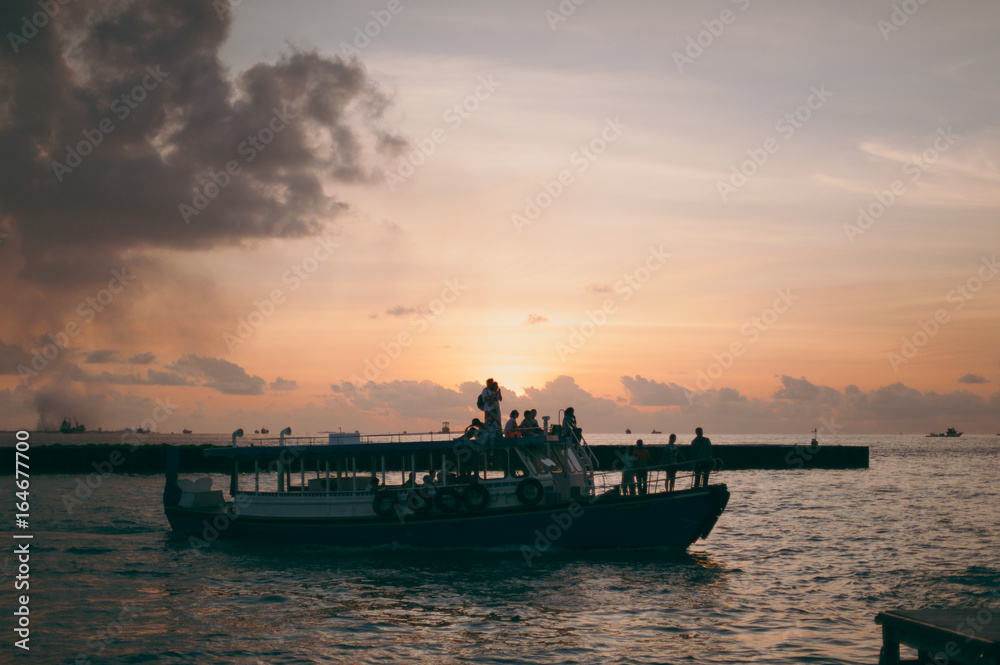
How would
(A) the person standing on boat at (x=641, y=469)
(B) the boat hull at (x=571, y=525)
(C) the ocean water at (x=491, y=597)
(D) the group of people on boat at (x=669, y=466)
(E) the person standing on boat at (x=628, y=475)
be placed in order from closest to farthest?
(C) the ocean water at (x=491, y=597), (B) the boat hull at (x=571, y=525), (D) the group of people on boat at (x=669, y=466), (E) the person standing on boat at (x=628, y=475), (A) the person standing on boat at (x=641, y=469)

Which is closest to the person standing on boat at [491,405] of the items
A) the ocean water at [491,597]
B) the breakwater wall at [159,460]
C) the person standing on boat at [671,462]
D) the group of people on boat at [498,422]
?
the group of people on boat at [498,422]

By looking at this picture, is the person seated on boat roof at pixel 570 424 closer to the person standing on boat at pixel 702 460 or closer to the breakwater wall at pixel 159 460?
the person standing on boat at pixel 702 460

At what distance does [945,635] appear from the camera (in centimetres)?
935

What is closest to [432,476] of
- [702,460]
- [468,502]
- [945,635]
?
[468,502]

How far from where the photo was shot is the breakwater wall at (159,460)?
245 feet

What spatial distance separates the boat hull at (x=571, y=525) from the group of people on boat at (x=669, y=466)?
2.46 ft

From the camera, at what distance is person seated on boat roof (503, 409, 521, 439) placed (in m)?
24.8

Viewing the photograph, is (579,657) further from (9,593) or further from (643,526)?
(9,593)

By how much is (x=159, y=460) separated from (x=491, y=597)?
68766mm

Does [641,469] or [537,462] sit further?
[537,462]

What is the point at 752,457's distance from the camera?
282 ft

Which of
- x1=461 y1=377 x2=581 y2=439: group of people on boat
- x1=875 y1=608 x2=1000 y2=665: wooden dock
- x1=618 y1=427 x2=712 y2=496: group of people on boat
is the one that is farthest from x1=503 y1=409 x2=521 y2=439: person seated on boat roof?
x1=875 y1=608 x2=1000 y2=665: wooden dock

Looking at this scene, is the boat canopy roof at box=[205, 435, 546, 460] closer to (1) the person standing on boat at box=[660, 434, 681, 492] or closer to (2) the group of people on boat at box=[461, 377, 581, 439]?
(2) the group of people on boat at box=[461, 377, 581, 439]

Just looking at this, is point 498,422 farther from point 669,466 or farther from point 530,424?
point 669,466
